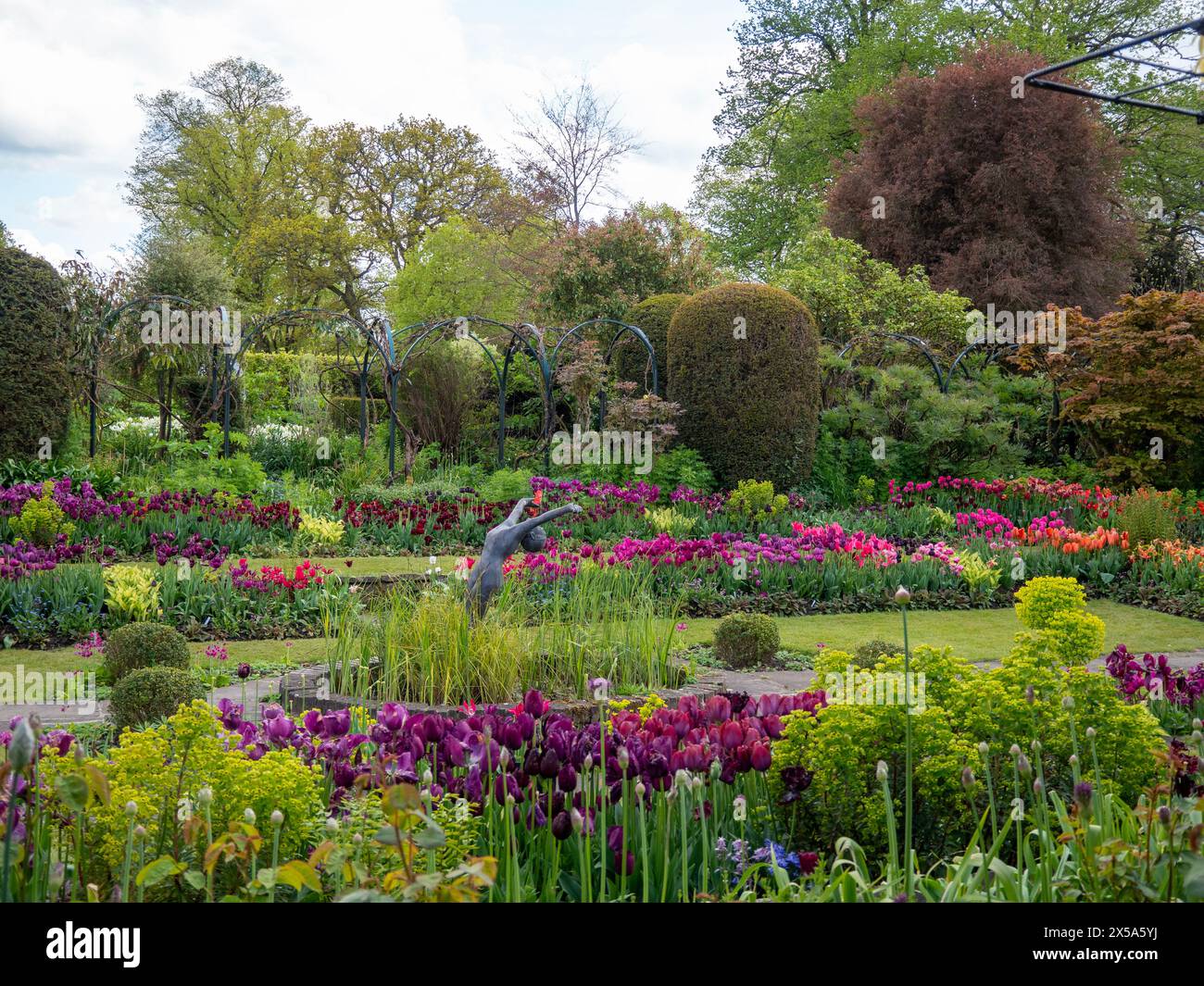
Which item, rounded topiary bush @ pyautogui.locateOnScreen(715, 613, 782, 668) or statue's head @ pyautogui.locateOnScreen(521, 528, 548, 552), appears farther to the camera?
rounded topiary bush @ pyautogui.locateOnScreen(715, 613, 782, 668)

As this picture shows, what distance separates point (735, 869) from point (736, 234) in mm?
25446

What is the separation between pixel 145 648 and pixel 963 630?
514cm

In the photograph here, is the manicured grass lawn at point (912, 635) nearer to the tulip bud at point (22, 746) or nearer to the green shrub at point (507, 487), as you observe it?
the green shrub at point (507, 487)

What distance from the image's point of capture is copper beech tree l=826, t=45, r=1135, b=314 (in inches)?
750

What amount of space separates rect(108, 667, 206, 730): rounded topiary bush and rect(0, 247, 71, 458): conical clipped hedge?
27.2 feet

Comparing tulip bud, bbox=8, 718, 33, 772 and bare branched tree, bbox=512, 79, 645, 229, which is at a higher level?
bare branched tree, bbox=512, 79, 645, 229

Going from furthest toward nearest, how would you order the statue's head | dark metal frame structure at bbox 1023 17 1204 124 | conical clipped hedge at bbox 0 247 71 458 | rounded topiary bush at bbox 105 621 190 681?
conical clipped hedge at bbox 0 247 71 458, the statue's head, rounded topiary bush at bbox 105 621 190 681, dark metal frame structure at bbox 1023 17 1204 124

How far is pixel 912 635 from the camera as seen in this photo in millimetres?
6918

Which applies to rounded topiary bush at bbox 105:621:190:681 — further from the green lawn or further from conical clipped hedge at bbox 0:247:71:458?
conical clipped hedge at bbox 0:247:71:458

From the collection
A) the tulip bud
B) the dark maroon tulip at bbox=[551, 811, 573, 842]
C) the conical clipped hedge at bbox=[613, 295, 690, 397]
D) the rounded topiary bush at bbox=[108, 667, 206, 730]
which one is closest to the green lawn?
the rounded topiary bush at bbox=[108, 667, 206, 730]

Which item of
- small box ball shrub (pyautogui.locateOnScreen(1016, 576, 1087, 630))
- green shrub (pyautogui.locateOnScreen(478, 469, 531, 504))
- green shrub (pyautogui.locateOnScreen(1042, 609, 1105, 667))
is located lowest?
green shrub (pyautogui.locateOnScreen(1042, 609, 1105, 667))

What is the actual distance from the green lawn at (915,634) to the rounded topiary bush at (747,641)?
490mm
